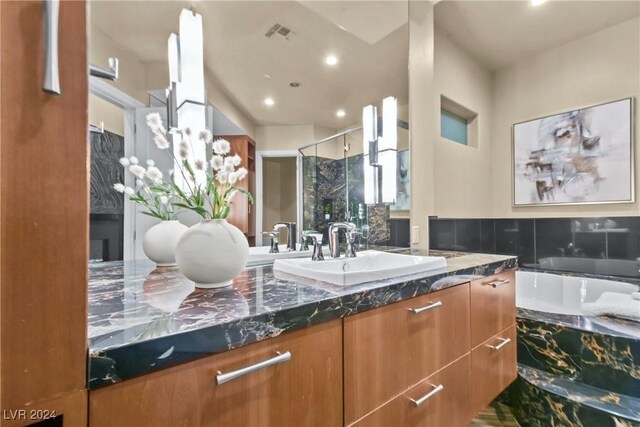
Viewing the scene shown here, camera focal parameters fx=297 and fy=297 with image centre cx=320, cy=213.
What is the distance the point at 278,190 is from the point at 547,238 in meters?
2.62

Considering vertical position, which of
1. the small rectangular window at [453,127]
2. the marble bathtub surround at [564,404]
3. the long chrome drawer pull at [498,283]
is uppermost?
the small rectangular window at [453,127]

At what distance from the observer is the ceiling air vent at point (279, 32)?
1.40 meters

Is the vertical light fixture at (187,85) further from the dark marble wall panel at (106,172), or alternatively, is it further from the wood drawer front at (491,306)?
the wood drawer front at (491,306)

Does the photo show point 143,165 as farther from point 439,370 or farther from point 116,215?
point 439,370

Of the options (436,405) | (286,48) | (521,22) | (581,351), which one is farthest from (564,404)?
(521,22)

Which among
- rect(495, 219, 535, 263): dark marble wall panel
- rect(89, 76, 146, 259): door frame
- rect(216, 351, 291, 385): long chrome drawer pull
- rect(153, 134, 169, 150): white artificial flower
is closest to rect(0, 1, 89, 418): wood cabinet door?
rect(216, 351, 291, 385): long chrome drawer pull

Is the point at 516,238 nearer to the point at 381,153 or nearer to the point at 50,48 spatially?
the point at 381,153

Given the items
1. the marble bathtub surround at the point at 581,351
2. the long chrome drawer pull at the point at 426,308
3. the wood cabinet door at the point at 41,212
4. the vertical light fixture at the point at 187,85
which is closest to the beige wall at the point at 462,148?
the marble bathtub surround at the point at 581,351

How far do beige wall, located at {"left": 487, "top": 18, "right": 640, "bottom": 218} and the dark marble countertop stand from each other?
7.85ft

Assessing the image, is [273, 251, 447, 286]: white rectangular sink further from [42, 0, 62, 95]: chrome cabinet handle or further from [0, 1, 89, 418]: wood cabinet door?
[42, 0, 62, 95]: chrome cabinet handle

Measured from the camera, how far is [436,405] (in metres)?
1.02

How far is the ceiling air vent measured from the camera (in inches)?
55.2

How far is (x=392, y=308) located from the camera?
0.87m

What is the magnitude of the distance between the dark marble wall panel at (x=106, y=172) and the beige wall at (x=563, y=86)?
3.27m
